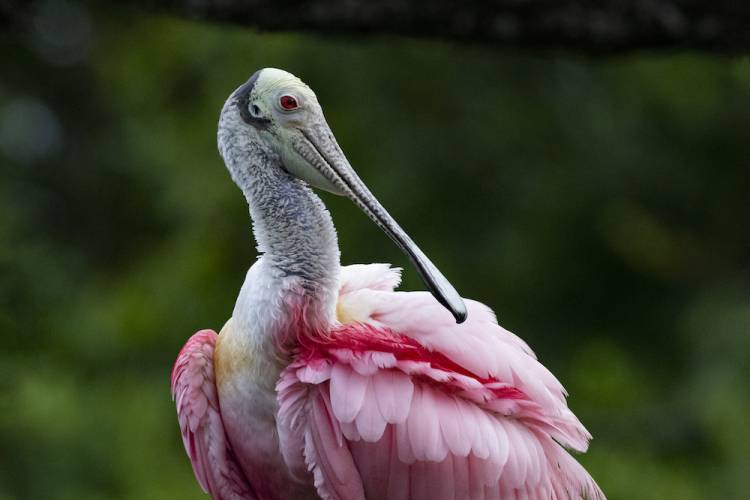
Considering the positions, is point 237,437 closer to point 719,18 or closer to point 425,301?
point 425,301

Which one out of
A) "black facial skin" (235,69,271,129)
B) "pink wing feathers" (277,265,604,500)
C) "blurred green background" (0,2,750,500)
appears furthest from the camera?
"blurred green background" (0,2,750,500)

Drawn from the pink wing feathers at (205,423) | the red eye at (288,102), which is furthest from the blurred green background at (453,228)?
the red eye at (288,102)

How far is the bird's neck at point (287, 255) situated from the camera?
3969 mm

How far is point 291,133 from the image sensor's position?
158 inches

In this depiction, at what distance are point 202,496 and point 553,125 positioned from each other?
383cm

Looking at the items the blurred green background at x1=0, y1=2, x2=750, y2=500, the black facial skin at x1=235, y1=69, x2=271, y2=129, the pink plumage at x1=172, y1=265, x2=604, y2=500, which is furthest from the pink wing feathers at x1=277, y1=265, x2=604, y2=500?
the blurred green background at x1=0, y1=2, x2=750, y2=500

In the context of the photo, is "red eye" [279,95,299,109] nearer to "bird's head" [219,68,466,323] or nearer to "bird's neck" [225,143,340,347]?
"bird's head" [219,68,466,323]

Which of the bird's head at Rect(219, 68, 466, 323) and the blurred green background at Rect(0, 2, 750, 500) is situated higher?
the blurred green background at Rect(0, 2, 750, 500)

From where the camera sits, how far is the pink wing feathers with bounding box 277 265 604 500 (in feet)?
12.9

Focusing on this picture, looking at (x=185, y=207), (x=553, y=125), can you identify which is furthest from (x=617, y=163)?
(x=185, y=207)

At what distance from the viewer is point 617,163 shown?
10.9 metres

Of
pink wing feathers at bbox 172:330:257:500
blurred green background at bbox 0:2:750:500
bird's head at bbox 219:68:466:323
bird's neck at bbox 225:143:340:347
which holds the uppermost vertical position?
blurred green background at bbox 0:2:750:500

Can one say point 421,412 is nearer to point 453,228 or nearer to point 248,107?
point 248,107

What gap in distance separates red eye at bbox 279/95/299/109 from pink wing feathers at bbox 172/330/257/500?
0.67 m
